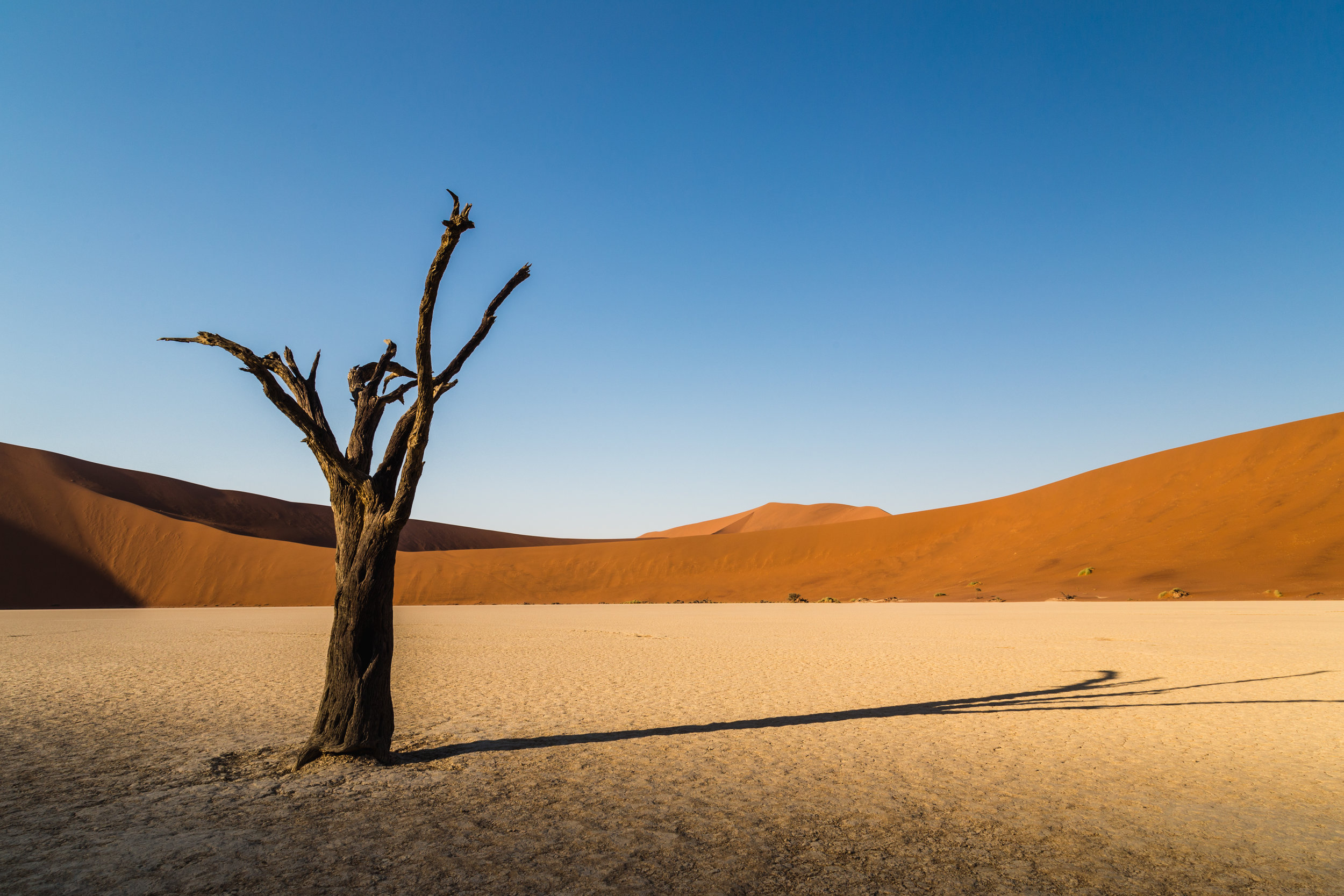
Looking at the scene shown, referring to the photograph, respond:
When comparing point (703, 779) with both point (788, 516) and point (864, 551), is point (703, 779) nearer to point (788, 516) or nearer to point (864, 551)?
point (864, 551)

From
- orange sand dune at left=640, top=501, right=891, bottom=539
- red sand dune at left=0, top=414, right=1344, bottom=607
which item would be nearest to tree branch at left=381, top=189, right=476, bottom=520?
A: red sand dune at left=0, top=414, right=1344, bottom=607

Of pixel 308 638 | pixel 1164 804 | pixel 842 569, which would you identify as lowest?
pixel 1164 804

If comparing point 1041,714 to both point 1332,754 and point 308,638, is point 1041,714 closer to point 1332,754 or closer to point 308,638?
point 1332,754

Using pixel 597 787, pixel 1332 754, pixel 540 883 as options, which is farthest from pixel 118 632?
pixel 1332 754

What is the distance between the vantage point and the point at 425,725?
7.73 metres

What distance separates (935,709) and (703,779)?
4.08 metres

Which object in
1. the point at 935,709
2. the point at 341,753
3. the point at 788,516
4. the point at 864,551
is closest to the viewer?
the point at 341,753

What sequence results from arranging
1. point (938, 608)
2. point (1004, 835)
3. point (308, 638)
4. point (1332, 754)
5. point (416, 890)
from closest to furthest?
1. point (416, 890)
2. point (1004, 835)
3. point (1332, 754)
4. point (308, 638)
5. point (938, 608)

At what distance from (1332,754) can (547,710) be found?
7567 mm

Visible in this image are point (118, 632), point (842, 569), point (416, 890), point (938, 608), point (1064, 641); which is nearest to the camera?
point (416, 890)

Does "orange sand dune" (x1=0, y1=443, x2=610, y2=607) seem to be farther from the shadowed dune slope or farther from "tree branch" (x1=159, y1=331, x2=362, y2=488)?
"tree branch" (x1=159, y1=331, x2=362, y2=488)

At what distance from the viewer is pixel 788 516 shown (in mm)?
121188

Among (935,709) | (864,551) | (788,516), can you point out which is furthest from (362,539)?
(788,516)

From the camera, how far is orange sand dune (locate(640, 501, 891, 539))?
11331cm
